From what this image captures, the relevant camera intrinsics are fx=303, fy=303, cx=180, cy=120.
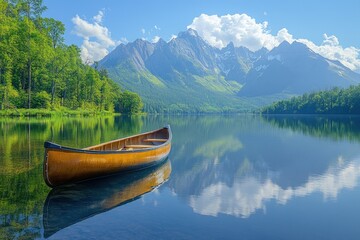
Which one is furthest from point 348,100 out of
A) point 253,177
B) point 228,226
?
point 228,226

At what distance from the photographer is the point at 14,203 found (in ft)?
37.7

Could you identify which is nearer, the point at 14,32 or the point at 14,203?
the point at 14,203

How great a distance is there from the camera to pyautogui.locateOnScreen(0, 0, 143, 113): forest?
64562mm

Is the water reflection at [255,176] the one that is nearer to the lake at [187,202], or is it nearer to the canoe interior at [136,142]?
the lake at [187,202]

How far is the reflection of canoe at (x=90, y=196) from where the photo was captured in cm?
1055

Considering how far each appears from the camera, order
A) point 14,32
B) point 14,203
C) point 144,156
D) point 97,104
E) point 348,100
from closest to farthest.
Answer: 1. point 14,203
2. point 144,156
3. point 14,32
4. point 97,104
5. point 348,100

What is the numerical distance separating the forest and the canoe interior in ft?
145

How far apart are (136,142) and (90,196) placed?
1297 centimetres

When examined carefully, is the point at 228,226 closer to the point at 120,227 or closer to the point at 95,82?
the point at 120,227

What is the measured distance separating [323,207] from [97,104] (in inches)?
A: 4129

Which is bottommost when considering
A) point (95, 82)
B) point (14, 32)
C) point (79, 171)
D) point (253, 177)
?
point (253, 177)

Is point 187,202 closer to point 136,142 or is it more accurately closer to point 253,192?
point 253,192

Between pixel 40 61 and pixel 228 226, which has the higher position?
pixel 40 61

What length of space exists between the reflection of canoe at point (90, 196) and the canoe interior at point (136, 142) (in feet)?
9.94
